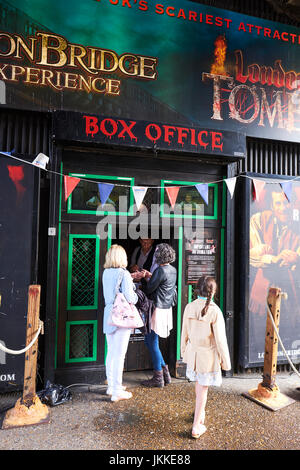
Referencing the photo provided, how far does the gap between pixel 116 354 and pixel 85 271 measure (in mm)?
1381

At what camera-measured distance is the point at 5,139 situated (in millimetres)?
4758

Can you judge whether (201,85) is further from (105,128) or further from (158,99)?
(105,128)

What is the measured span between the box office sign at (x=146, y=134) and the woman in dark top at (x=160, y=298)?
5.38 feet

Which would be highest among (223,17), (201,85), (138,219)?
(223,17)

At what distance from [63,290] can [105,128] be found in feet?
8.19

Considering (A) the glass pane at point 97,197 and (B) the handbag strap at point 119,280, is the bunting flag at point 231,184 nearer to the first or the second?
(A) the glass pane at point 97,197

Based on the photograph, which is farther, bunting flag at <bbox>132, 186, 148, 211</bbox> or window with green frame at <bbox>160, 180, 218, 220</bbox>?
window with green frame at <bbox>160, 180, 218, 220</bbox>

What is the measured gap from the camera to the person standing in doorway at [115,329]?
4.27 m

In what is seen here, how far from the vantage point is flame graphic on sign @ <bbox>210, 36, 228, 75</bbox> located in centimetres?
563

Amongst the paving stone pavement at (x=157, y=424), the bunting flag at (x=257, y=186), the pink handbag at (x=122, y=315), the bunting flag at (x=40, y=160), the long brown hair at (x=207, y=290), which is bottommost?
the paving stone pavement at (x=157, y=424)

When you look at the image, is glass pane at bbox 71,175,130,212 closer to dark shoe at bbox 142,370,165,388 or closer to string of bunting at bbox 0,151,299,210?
string of bunting at bbox 0,151,299,210

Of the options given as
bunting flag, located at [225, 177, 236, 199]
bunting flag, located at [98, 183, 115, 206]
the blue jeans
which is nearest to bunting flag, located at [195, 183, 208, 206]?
bunting flag, located at [225, 177, 236, 199]

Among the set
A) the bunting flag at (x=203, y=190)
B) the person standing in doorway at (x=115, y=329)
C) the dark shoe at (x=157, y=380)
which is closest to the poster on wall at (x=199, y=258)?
the bunting flag at (x=203, y=190)
